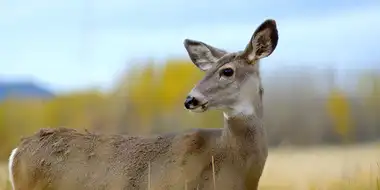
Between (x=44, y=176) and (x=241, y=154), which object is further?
(x=44, y=176)

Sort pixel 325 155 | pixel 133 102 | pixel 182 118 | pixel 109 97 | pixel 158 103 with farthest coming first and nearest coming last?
pixel 158 103, pixel 133 102, pixel 109 97, pixel 182 118, pixel 325 155

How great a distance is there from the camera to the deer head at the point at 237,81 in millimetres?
7734

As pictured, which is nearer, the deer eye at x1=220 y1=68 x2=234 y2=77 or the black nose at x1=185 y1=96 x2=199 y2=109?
the black nose at x1=185 y1=96 x2=199 y2=109

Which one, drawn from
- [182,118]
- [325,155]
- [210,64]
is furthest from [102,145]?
[182,118]

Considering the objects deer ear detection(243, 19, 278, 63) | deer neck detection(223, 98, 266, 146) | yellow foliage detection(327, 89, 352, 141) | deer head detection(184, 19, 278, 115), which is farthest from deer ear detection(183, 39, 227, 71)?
yellow foliage detection(327, 89, 352, 141)

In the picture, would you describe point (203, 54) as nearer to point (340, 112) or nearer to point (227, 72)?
point (227, 72)

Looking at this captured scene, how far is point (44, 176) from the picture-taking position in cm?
845

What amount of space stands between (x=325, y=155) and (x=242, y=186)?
293 inches

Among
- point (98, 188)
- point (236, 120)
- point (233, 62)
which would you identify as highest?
point (233, 62)

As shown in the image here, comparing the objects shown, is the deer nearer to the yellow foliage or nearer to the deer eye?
the deer eye

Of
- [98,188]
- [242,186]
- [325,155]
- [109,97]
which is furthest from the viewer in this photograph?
[109,97]

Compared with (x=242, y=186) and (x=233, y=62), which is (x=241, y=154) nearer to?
(x=242, y=186)

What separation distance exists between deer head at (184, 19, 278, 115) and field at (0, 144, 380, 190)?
171cm

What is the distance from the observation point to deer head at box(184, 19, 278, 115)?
25.4 feet
